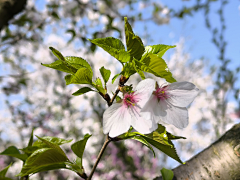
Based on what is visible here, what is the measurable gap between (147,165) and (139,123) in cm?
277

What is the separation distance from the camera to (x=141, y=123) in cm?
29

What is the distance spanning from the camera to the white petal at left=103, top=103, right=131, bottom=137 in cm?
29

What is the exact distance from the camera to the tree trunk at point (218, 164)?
421 mm

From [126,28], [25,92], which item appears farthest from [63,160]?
[25,92]

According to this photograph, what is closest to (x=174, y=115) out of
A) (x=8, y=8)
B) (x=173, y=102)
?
(x=173, y=102)

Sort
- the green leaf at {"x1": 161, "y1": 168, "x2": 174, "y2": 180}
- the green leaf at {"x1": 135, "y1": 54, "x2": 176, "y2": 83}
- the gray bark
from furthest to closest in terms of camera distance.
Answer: the gray bark → the green leaf at {"x1": 161, "y1": 168, "x2": 174, "y2": 180} → the green leaf at {"x1": 135, "y1": 54, "x2": 176, "y2": 83}

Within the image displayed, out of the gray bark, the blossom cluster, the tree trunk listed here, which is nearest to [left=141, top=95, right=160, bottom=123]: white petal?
the blossom cluster

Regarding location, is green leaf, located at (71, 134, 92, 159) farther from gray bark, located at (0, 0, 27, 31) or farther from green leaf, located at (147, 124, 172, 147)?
gray bark, located at (0, 0, 27, 31)

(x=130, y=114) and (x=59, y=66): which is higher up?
(x=59, y=66)

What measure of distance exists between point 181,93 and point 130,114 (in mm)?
98

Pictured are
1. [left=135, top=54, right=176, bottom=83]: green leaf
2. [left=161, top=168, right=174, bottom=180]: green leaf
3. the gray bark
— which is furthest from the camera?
the gray bark

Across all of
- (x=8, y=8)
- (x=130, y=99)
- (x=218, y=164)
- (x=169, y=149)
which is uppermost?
(x=8, y=8)

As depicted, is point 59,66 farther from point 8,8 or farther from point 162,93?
point 8,8

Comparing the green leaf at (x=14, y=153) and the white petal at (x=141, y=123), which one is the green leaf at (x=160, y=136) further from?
the green leaf at (x=14, y=153)
